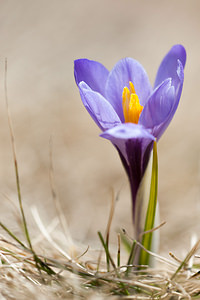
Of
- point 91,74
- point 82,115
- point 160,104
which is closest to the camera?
point 160,104

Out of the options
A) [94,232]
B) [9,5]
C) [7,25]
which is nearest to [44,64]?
[7,25]

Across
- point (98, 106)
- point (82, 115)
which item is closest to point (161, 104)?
point (98, 106)

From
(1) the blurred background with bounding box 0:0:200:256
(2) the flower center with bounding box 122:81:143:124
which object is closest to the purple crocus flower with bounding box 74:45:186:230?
(2) the flower center with bounding box 122:81:143:124

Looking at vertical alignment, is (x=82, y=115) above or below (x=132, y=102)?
below

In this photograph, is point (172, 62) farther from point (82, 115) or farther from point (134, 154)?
point (82, 115)

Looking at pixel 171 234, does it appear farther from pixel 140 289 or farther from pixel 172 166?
pixel 140 289

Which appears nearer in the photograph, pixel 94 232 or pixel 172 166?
pixel 94 232

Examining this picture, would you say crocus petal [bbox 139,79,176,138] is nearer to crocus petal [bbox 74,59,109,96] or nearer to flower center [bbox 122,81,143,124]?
flower center [bbox 122,81,143,124]
